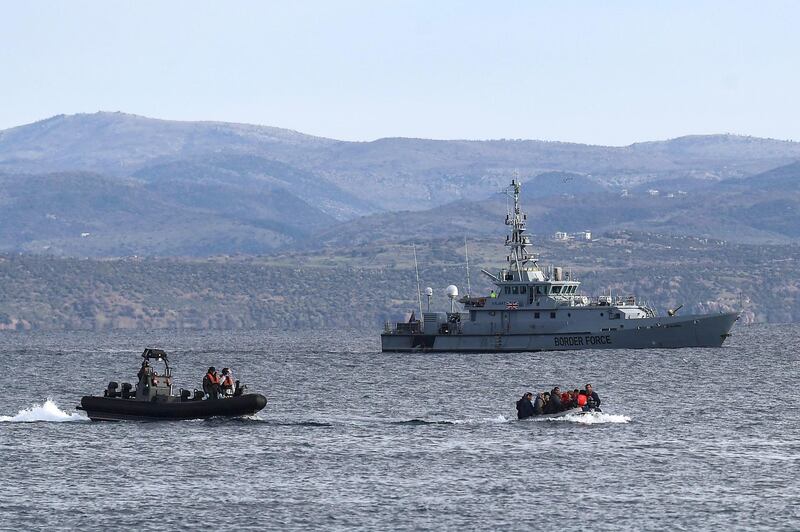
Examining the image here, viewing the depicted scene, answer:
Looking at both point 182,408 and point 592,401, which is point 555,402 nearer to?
point 592,401

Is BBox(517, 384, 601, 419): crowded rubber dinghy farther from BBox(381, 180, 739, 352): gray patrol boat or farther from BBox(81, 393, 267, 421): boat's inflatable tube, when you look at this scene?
BBox(381, 180, 739, 352): gray patrol boat

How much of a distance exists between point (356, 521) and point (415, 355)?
98423mm

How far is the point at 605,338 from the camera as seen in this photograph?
5778 inches

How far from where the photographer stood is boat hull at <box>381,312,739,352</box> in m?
147

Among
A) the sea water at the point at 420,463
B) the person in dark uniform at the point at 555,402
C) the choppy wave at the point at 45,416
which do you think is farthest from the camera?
the choppy wave at the point at 45,416

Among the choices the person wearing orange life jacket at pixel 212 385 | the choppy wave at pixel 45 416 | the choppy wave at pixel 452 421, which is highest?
the person wearing orange life jacket at pixel 212 385

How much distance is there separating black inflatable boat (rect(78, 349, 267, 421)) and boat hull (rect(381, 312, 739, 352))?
212 ft

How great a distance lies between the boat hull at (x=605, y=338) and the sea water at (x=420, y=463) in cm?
3188

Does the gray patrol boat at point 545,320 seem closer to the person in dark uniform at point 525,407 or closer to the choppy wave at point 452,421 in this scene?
the choppy wave at point 452,421

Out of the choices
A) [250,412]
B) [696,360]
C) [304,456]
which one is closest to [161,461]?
[304,456]

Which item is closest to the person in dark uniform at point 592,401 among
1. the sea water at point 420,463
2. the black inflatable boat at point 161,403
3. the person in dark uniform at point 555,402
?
the sea water at point 420,463

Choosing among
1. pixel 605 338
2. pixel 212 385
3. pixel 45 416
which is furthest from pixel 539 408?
pixel 605 338

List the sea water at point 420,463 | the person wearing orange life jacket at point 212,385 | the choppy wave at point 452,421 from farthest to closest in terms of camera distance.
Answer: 1. the choppy wave at point 452,421
2. the person wearing orange life jacket at point 212,385
3. the sea water at point 420,463

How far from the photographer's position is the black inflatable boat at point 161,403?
3273 inches
